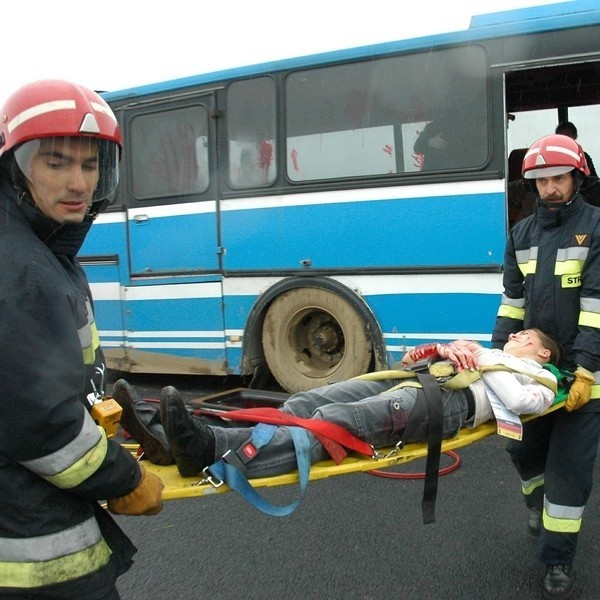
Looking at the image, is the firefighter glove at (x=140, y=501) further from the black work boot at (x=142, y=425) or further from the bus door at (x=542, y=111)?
the bus door at (x=542, y=111)

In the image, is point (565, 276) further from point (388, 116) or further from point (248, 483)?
point (388, 116)

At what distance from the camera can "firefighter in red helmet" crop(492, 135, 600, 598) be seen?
8.64 feet

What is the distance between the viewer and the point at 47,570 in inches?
58.4

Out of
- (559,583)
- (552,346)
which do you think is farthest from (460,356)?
(559,583)

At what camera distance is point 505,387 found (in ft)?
8.32

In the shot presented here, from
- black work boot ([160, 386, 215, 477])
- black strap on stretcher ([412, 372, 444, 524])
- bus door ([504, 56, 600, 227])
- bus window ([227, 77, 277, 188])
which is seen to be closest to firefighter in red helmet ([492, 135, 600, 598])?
black strap on stretcher ([412, 372, 444, 524])

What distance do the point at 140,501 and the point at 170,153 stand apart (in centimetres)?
471

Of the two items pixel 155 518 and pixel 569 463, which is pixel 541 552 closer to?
pixel 569 463

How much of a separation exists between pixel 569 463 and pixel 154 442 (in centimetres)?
179

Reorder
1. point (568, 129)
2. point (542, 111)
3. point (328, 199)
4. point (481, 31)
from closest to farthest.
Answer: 1. point (481, 31)
2. point (328, 199)
3. point (568, 129)
4. point (542, 111)

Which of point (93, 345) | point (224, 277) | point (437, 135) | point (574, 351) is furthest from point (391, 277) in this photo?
point (93, 345)

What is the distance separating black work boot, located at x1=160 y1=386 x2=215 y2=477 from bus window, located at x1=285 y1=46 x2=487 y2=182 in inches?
132

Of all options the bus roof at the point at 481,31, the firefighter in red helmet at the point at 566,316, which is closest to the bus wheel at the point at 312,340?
the bus roof at the point at 481,31

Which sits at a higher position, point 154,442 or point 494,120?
point 494,120
